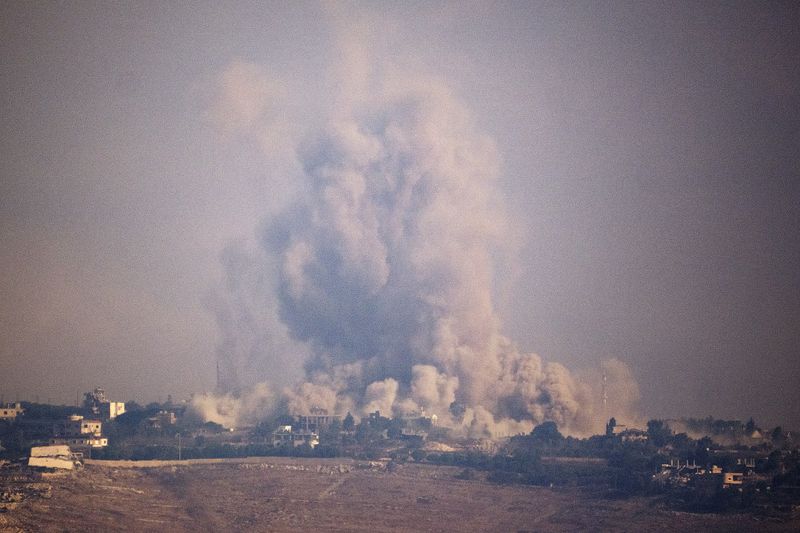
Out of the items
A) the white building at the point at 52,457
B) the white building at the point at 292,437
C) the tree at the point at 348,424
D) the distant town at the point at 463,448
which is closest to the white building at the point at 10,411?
the distant town at the point at 463,448

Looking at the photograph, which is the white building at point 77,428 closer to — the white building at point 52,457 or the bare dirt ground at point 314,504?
the white building at point 52,457

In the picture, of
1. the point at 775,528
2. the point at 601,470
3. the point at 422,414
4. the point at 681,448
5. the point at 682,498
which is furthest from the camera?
the point at 422,414

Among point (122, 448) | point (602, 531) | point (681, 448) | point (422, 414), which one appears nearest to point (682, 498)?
point (602, 531)

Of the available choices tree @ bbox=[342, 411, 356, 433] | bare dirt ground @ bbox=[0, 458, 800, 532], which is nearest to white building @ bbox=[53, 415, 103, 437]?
bare dirt ground @ bbox=[0, 458, 800, 532]

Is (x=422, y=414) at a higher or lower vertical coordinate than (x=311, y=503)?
higher

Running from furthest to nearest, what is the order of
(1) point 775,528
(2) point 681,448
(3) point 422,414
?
1. (3) point 422,414
2. (2) point 681,448
3. (1) point 775,528

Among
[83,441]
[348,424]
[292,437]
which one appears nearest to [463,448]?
[348,424]

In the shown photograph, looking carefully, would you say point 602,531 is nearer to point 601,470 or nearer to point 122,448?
point 601,470
